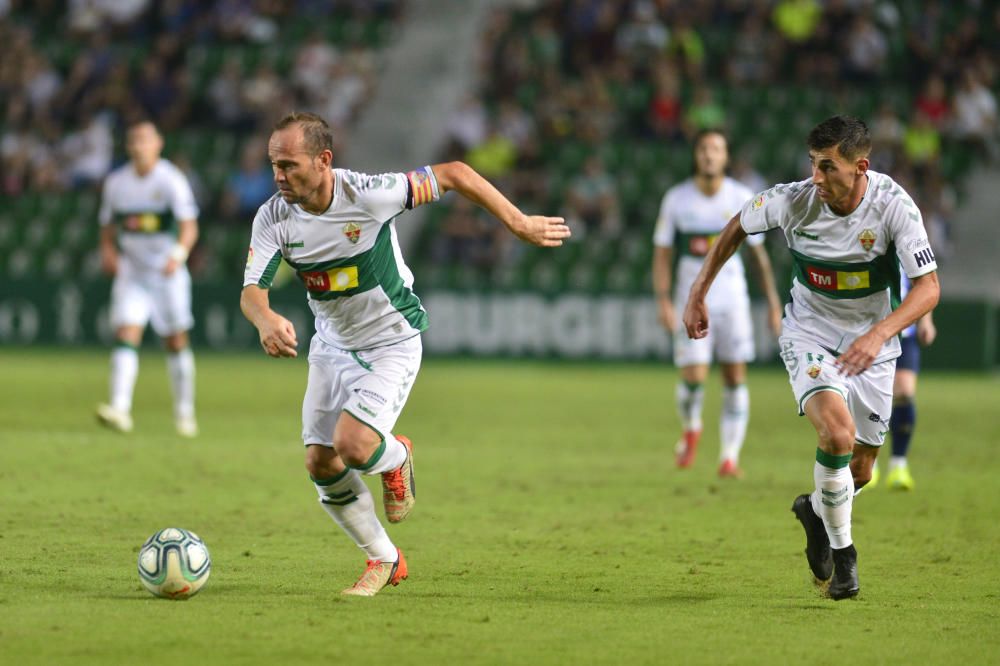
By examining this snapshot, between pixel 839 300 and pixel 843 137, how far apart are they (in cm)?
94

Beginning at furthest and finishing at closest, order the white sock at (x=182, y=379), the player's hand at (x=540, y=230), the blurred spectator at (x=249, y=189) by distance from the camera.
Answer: the blurred spectator at (x=249, y=189)
the white sock at (x=182, y=379)
the player's hand at (x=540, y=230)

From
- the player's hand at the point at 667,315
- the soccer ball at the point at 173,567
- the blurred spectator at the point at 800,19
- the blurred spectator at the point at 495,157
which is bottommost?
the soccer ball at the point at 173,567

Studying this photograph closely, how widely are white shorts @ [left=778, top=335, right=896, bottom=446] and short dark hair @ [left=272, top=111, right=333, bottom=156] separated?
2600 millimetres

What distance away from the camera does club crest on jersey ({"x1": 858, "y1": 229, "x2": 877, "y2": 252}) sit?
7.55m

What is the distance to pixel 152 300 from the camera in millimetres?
14820

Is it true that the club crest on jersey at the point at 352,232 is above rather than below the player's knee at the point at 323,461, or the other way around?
above

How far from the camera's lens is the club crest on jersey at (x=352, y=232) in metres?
7.46

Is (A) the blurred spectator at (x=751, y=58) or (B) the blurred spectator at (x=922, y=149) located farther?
(A) the blurred spectator at (x=751, y=58)

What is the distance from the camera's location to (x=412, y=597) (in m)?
7.35

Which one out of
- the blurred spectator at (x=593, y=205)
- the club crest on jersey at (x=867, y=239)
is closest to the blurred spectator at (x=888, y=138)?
the blurred spectator at (x=593, y=205)

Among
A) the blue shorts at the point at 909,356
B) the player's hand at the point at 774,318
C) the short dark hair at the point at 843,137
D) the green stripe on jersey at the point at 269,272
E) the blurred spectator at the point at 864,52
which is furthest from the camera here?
the blurred spectator at the point at 864,52

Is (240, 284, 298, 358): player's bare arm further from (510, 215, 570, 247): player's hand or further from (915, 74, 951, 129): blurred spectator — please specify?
(915, 74, 951, 129): blurred spectator

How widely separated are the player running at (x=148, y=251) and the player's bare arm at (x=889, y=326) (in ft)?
28.4

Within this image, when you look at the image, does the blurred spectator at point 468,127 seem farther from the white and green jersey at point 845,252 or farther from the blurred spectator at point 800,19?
the white and green jersey at point 845,252
